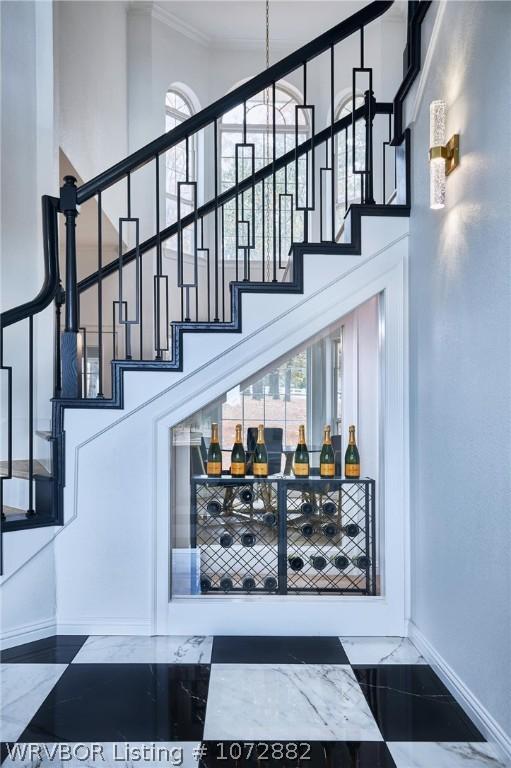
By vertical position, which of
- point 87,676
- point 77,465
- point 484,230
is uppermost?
point 484,230

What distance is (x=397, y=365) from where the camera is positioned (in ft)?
9.04

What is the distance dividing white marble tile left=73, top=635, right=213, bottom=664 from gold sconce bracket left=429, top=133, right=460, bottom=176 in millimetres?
2038

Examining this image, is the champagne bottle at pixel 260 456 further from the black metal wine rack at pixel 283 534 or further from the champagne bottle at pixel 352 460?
the champagne bottle at pixel 352 460

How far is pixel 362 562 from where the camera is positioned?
278 cm

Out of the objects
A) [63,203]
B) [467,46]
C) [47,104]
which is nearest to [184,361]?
[63,203]

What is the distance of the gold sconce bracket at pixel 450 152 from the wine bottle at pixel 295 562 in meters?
1.73

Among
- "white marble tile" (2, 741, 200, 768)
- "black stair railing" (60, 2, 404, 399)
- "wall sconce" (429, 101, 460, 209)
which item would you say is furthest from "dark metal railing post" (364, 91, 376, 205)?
"white marble tile" (2, 741, 200, 768)

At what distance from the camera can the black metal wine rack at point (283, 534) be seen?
9.15 ft

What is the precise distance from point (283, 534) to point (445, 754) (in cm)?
120

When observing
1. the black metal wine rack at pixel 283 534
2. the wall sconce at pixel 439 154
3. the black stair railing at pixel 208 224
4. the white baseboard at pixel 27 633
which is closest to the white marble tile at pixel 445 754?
the black metal wine rack at pixel 283 534

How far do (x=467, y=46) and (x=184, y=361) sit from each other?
5.25 feet

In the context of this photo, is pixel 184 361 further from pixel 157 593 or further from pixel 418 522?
pixel 418 522

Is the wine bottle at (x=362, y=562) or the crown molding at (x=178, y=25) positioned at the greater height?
the crown molding at (x=178, y=25)

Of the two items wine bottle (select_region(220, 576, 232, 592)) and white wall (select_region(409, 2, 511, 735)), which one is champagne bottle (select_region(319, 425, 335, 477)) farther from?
wine bottle (select_region(220, 576, 232, 592))
